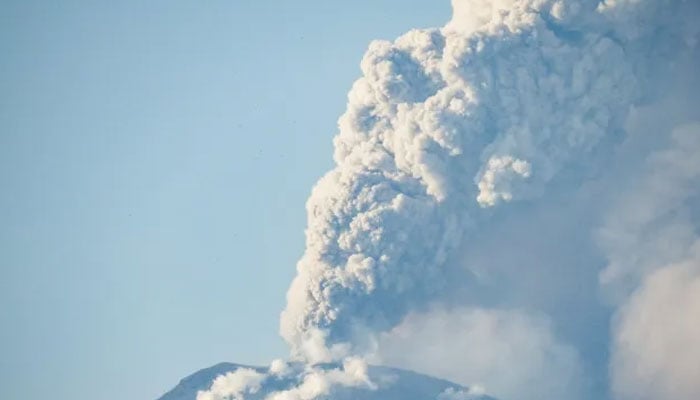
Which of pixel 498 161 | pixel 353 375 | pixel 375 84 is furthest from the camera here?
pixel 353 375

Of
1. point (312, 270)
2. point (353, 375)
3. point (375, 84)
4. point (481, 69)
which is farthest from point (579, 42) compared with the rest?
point (353, 375)

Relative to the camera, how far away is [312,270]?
40.9 m

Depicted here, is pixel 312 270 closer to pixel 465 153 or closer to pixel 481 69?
pixel 465 153

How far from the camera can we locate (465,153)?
130 ft

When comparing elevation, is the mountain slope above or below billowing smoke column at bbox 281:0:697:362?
below

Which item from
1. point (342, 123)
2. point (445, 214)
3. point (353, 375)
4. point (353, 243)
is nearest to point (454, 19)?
point (342, 123)

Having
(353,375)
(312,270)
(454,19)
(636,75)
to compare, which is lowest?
(353,375)

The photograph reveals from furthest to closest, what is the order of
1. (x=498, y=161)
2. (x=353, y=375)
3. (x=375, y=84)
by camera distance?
1. (x=353, y=375)
2. (x=375, y=84)
3. (x=498, y=161)

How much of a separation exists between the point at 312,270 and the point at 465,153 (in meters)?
10.6

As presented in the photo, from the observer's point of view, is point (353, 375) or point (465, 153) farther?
point (353, 375)

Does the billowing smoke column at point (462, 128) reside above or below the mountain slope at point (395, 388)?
above

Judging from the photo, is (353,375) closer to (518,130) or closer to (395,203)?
(395,203)

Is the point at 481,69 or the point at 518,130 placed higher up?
the point at 481,69

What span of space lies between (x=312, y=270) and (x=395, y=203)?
20.3ft
